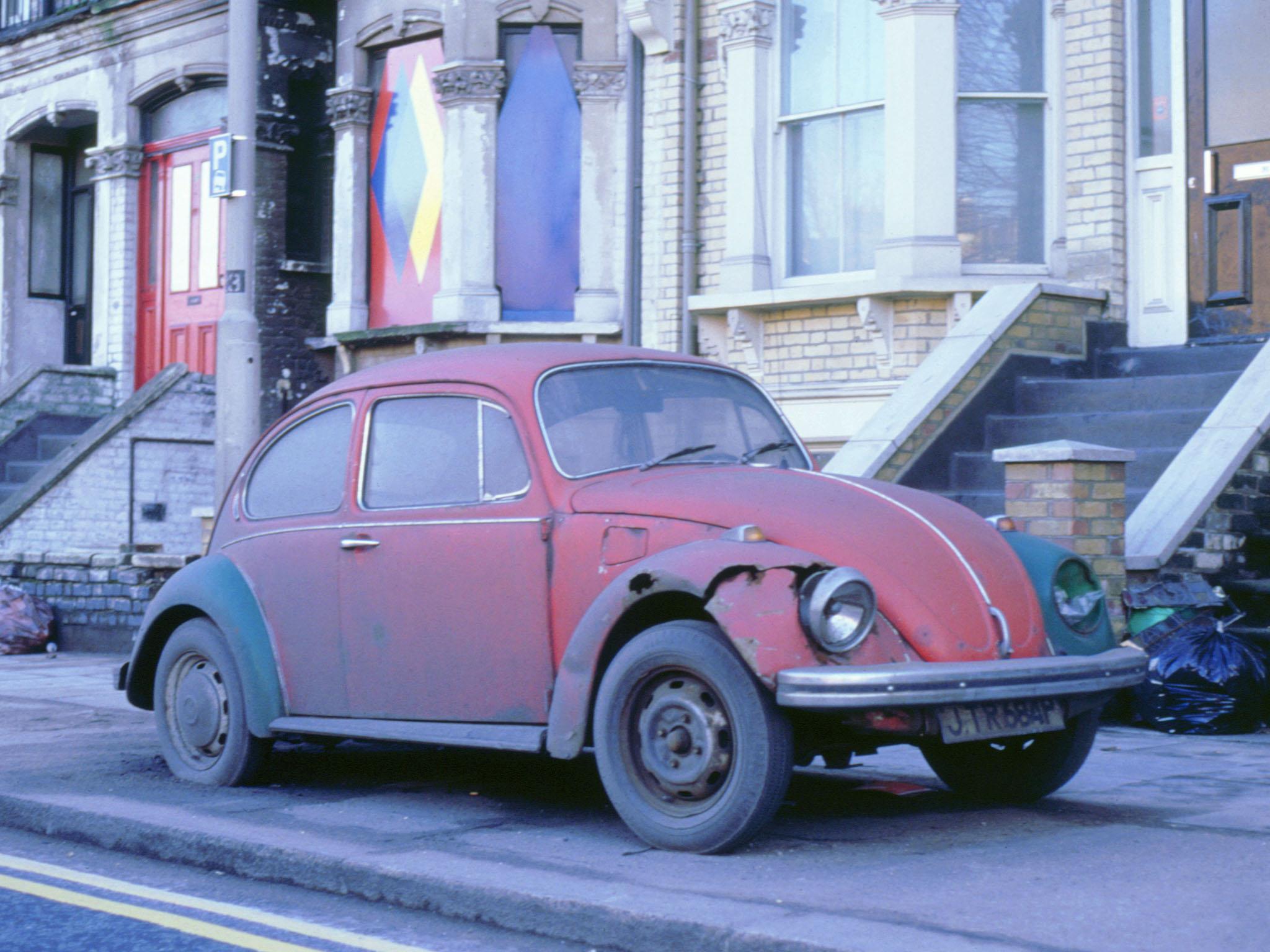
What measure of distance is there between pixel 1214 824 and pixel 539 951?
2579 mm

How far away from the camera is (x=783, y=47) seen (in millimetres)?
14391

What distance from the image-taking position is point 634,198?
15.6 metres

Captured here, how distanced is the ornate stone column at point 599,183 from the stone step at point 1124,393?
5082 millimetres

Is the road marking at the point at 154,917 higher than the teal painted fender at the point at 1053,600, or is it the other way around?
the teal painted fender at the point at 1053,600

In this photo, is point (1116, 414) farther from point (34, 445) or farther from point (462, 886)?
point (34, 445)

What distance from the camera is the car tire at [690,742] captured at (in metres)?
5.28

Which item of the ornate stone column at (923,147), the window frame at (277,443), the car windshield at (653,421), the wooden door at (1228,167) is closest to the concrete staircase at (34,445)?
the ornate stone column at (923,147)

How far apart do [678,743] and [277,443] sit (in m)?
2.81

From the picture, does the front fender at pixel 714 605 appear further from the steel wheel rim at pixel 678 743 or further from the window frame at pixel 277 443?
the window frame at pixel 277 443

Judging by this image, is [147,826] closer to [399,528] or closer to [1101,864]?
[399,528]

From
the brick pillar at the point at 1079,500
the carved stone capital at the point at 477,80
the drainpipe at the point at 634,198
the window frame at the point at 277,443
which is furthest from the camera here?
the carved stone capital at the point at 477,80

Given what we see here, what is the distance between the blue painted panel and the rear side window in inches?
337

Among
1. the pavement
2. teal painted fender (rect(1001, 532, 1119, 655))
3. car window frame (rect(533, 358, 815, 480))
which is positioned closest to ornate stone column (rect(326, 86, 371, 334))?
the pavement

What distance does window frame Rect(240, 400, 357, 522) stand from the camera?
6.99 m
